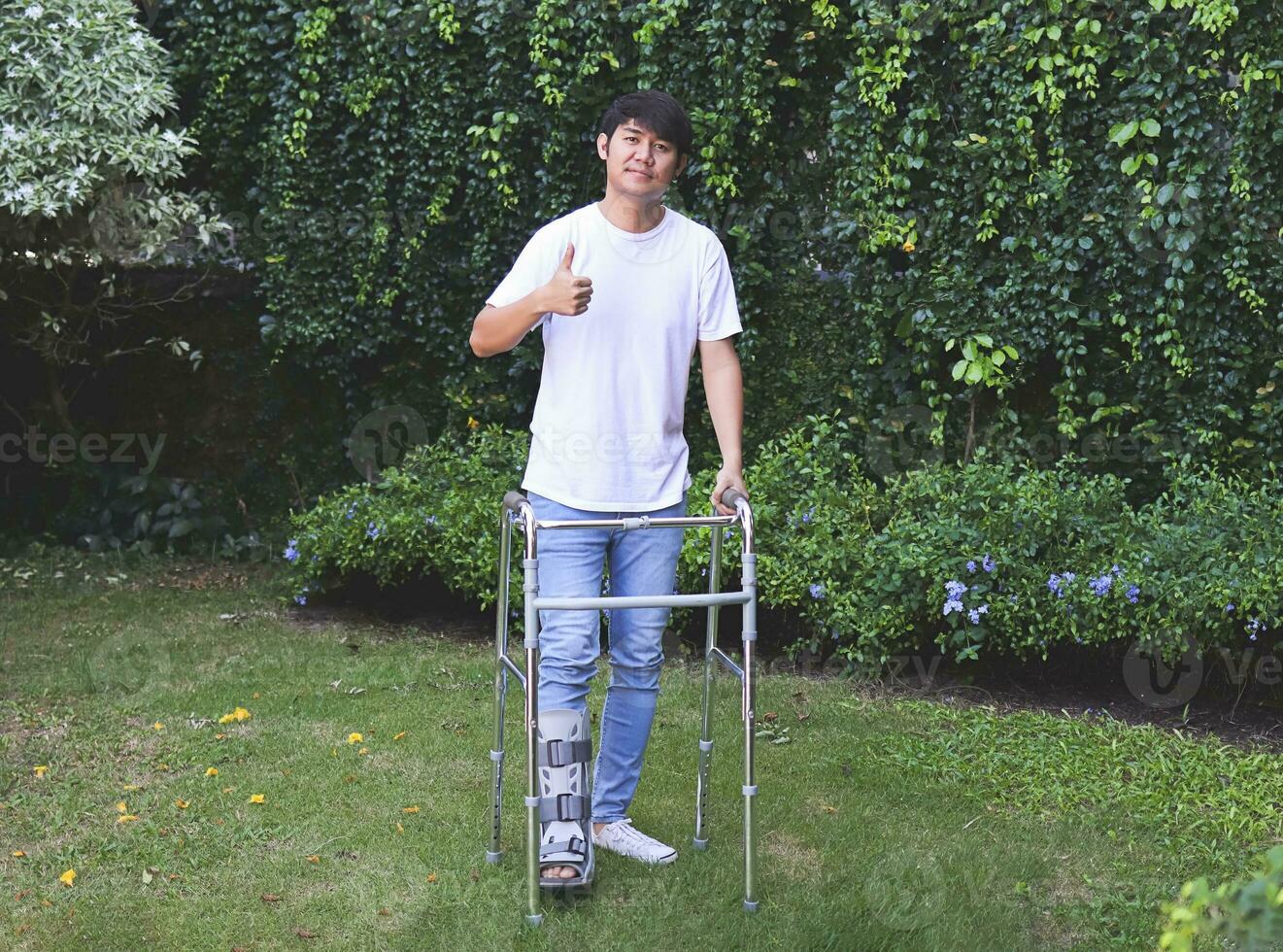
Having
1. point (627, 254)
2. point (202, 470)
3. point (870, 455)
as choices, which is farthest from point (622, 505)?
point (202, 470)

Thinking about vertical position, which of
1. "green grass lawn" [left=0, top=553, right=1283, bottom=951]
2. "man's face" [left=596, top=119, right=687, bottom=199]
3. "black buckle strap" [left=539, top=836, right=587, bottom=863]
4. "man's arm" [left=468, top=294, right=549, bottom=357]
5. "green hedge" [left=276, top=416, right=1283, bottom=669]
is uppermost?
"man's face" [left=596, top=119, right=687, bottom=199]

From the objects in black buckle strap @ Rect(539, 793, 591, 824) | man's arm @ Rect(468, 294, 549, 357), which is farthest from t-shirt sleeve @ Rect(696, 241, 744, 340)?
black buckle strap @ Rect(539, 793, 591, 824)

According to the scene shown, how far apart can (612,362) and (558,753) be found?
2.97 ft

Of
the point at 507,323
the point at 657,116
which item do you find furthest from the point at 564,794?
the point at 657,116

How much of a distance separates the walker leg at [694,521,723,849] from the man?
0.76ft

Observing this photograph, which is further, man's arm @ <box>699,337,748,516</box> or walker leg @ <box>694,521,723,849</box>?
walker leg @ <box>694,521,723,849</box>

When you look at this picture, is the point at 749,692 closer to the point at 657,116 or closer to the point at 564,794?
the point at 564,794

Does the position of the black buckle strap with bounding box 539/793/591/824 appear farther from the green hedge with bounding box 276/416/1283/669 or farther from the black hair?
the green hedge with bounding box 276/416/1283/669

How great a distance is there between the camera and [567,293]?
292cm

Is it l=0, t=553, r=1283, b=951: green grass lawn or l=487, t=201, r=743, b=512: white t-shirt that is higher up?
l=487, t=201, r=743, b=512: white t-shirt

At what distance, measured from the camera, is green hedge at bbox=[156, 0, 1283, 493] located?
18.1 ft

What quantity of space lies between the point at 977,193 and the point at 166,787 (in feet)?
13.0

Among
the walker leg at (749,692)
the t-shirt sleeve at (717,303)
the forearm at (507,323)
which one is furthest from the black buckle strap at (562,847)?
the t-shirt sleeve at (717,303)

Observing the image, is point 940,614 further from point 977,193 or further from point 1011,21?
point 1011,21
